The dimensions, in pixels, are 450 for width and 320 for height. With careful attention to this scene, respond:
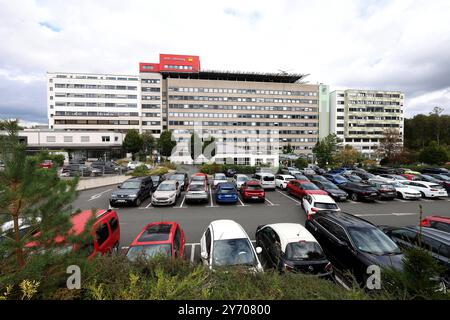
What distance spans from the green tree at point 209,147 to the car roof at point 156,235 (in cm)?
4325

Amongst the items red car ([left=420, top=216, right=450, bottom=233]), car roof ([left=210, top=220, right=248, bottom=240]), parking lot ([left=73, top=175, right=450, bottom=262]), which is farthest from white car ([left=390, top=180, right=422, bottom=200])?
car roof ([left=210, top=220, right=248, bottom=240])

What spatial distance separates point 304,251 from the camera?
18.4ft

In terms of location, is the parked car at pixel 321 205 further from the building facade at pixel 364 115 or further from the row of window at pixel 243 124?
the building facade at pixel 364 115

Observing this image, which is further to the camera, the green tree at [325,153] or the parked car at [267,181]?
the green tree at [325,153]

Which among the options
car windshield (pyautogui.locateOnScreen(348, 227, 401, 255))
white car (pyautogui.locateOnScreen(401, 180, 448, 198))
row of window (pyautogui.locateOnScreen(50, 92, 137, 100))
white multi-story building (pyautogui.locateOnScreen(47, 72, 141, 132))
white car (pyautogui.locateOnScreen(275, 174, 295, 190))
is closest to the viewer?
car windshield (pyautogui.locateOnScreen(348, 227, 401, 255))

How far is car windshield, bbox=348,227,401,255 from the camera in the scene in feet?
18.8

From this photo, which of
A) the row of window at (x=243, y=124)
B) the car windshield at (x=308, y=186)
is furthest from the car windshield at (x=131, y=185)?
the row of window at (x=243, y=124)

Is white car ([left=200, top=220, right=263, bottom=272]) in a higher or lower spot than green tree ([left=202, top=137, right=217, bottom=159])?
lower

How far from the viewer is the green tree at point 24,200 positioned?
2.47m

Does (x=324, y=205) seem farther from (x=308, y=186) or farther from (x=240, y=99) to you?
(x=240, y=99)

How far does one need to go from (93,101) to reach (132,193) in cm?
6723

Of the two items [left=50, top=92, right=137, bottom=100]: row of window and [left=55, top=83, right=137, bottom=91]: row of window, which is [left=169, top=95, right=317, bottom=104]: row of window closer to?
[left=50, top=92, right=137, bottom=100]: row of window

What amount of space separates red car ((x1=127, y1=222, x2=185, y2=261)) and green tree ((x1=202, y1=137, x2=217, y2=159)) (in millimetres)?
43400
